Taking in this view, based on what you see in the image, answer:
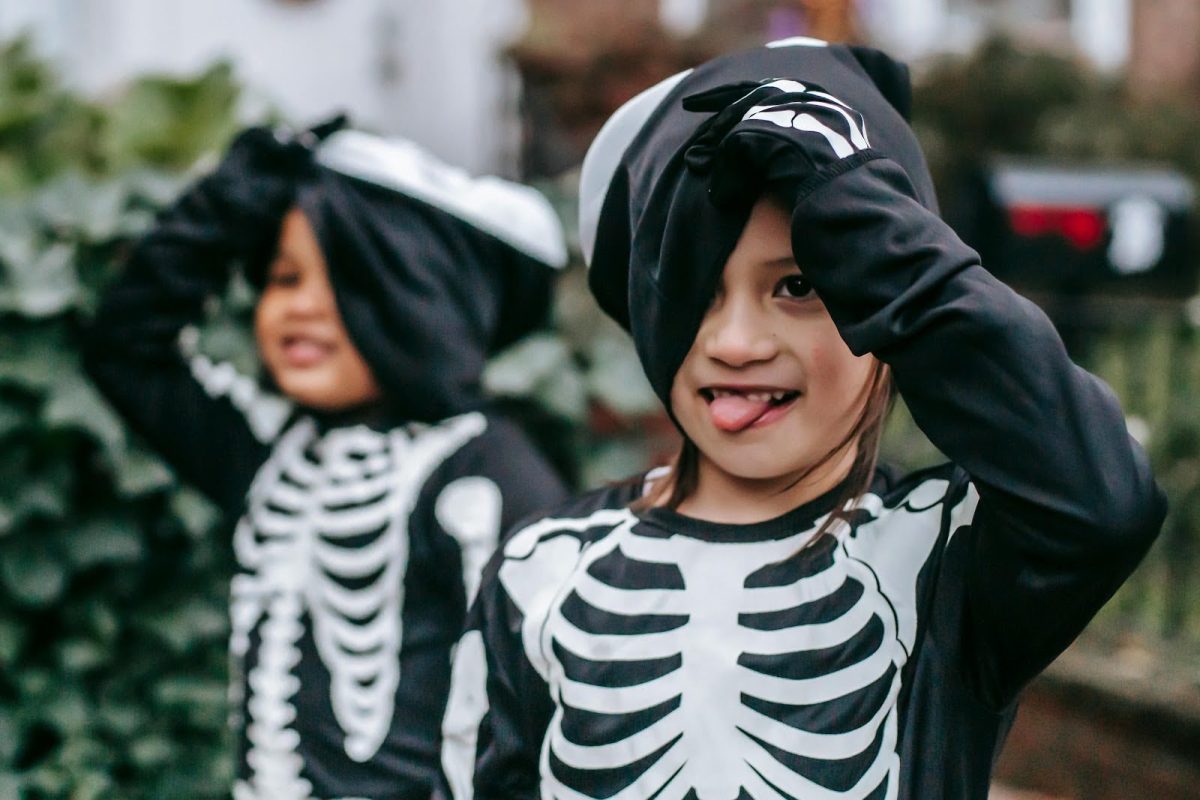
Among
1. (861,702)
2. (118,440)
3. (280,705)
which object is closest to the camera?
(861,702)

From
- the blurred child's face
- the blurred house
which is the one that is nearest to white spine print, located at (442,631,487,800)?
the blurred child's face

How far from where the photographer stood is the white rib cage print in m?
1.68

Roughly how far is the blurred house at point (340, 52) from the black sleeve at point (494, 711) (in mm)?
4327

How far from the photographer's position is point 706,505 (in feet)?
6.21

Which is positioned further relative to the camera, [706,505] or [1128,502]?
[706,505]

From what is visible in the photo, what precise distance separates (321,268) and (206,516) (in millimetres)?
931

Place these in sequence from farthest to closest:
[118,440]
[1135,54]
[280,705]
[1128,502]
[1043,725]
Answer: [1135,54]
[1043,725]
[118,440]
[280,705]
[1128,502]

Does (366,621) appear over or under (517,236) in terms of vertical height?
under

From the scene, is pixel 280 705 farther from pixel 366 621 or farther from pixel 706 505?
pixel 706 505

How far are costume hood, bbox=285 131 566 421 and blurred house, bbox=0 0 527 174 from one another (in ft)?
10.6

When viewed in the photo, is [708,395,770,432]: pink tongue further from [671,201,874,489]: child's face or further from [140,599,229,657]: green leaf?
[140,599,229,657]: green leaf

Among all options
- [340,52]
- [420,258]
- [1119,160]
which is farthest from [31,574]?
[1119,160]

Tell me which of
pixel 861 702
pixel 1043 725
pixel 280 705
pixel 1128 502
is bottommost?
pixel 1043 725

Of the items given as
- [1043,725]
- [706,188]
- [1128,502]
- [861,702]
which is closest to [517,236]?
[706,188]
